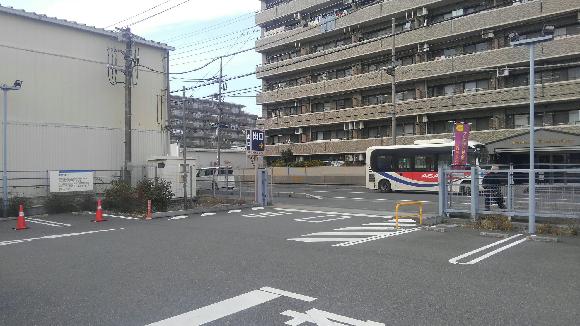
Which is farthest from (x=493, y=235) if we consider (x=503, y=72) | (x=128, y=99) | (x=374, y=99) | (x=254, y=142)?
(x=374, y=99)

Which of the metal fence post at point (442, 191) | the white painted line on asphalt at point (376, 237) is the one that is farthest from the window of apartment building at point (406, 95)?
the white painted line on asphalt at point (376, 237)

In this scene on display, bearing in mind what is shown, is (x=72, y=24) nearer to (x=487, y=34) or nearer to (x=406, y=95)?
(x=406, y=95)

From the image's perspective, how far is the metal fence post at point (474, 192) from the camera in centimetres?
1265

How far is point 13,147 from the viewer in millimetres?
19328

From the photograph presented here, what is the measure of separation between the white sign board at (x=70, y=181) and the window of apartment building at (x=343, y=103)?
1278 inches

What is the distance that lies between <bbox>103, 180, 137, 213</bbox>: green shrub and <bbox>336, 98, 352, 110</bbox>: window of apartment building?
106ft

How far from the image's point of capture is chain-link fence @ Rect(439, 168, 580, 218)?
11000mm

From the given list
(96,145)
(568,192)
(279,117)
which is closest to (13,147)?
(96,145)

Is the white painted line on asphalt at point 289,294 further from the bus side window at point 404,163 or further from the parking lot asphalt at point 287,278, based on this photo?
the bus side window at point 404,163

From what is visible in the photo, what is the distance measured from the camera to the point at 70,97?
21.6 meters

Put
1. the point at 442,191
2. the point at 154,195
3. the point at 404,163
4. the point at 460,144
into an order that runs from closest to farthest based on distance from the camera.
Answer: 1. the point at 442,191
2. the point at 154,195
3. the point at 460,144
4. the point at 404,163

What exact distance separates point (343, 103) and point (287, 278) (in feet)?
140

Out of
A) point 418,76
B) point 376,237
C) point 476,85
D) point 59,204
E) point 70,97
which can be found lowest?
point 376,237

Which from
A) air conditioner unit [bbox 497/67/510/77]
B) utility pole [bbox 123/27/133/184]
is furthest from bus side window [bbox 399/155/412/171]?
utility pole [bbox 123/27/133/184]
